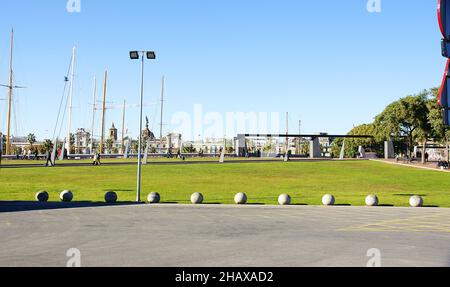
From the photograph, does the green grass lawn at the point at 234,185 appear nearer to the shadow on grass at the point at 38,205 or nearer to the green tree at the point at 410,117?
the shadow on grass at the point at 38,205

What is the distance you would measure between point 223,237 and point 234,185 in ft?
74.7

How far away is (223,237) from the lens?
48.1 feet

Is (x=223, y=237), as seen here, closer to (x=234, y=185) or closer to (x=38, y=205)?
(x=38, y=205)

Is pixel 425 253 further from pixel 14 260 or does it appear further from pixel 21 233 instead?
pixel 21 233

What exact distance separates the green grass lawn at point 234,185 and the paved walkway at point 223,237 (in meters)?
6.49

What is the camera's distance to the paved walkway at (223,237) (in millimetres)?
11391

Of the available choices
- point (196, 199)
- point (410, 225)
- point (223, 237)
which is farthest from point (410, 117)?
point (223, 237)

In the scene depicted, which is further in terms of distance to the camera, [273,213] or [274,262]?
[273,213]

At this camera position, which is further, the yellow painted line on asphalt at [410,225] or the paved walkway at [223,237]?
the yellow painted line on asphalt at [410,225]

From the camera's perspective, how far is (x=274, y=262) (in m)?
11.1

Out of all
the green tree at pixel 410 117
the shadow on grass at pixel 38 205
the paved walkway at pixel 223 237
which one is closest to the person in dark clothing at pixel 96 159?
the shadow on grass at pixel 38 205

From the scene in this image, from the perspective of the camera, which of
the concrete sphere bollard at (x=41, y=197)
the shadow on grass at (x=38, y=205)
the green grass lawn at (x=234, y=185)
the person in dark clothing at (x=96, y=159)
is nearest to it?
the shadow on grass at (x=38, y=205)
